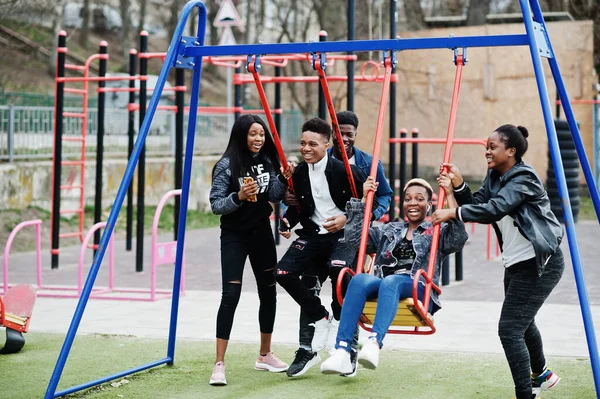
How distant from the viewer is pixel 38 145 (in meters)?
15.4

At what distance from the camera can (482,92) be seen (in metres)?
23.5

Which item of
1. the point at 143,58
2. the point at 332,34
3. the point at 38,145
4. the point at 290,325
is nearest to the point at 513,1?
the point at 332,34

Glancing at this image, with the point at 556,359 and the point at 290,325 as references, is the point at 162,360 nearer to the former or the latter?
the point at 290,325

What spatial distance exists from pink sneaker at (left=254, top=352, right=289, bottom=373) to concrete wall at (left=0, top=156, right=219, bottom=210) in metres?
9.12

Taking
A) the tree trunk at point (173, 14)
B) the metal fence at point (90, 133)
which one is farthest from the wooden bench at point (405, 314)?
the tree trunk at point (173, 14)

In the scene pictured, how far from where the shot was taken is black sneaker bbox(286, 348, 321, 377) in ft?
18.9

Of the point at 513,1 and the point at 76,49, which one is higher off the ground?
the point at 513,1

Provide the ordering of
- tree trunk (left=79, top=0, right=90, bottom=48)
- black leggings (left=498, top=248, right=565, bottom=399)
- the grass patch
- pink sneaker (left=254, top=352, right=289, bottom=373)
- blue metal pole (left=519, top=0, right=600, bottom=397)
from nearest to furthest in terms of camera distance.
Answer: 1. blue metal pole (left=519, top=0, right=600, bottom=397)
2. black leggings (left=498, top=248, right=565, bottom=399)
3. the grass patch
4. pink sneaker (left=254, top=352, right=289, bottom=373)
5. tree trunk (left=79, top=0, right=90, bottom=48)

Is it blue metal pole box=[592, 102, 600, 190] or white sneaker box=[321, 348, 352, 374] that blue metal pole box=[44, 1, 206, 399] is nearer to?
white sneaker box=[321, 348, 352, 374]

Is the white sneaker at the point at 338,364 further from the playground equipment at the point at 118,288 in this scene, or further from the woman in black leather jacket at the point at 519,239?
the playground equipment at the point at 118,288

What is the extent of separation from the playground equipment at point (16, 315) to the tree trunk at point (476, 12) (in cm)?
2166

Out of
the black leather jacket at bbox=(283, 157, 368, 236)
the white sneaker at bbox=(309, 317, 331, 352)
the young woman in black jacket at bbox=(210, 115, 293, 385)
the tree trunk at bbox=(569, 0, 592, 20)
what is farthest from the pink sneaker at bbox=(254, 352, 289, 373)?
the tree trunk at bbox=(569, 0, 592, 20)

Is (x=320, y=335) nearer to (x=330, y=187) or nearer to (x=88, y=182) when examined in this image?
(x=330, y=187)

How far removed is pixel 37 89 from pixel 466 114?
11.0 meters
